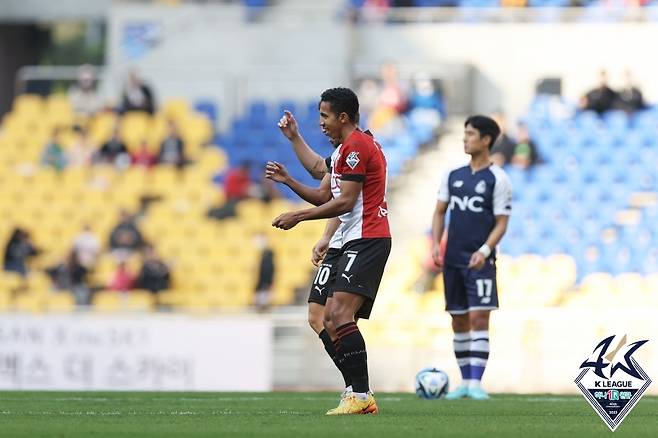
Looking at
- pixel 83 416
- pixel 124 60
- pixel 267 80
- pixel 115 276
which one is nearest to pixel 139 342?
pixel 115 276

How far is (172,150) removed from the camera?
23.0m

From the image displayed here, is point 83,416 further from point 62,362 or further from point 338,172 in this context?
point 62,362

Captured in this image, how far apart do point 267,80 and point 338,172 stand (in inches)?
610

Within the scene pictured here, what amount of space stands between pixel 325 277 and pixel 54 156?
14803mm

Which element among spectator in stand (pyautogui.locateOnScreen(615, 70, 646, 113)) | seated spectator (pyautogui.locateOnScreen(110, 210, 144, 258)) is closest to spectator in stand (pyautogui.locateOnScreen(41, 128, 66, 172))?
seated spectator (pyautogui.locateOnScreen(110, 210, 144, 258))

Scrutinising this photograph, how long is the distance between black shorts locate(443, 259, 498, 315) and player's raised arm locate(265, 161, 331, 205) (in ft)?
8.46

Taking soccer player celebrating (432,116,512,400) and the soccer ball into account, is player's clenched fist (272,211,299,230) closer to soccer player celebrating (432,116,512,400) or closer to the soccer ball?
soccer player celebrating (432,116,512,400)

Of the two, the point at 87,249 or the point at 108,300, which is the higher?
the point at 87,249

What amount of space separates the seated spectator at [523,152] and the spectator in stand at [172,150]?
205 inches

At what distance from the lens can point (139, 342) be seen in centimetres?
1642

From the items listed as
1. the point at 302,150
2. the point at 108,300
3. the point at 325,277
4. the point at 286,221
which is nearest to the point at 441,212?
the point at 302,150

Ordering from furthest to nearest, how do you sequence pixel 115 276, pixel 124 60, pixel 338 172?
Result: pixel 124 60 → pixel 115 276 → pixel 338 172

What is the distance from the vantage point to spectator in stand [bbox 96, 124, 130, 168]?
23281mm

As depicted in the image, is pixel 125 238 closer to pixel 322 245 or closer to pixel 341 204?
pixel 322 245
